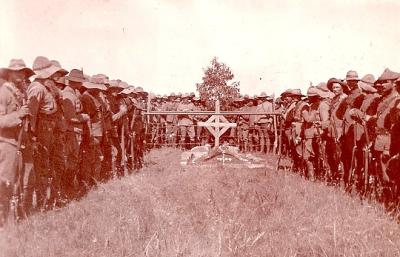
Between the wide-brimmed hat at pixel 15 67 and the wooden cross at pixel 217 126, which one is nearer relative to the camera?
the wide-brimmed hat at pixel 15 67

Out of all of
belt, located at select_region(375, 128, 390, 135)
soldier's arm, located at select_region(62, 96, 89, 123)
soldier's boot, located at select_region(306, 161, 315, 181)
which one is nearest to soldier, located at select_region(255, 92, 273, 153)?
soldier's boot, located at select_region(306, 161, 315, 181)

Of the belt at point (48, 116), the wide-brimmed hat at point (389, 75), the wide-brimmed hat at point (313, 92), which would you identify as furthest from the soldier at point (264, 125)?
the belt at point (48, 116)

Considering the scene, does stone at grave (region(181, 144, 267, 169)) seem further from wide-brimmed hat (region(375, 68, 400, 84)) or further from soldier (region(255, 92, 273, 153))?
soldier (region(255, 92, 273, 153))

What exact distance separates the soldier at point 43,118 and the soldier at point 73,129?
28.1 inches

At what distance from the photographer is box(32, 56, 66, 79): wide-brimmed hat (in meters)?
8.57

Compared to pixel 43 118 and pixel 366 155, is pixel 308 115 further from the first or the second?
pixel 43 118

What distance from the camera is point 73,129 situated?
10.0 m

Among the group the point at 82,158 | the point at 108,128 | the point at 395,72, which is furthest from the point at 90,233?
the point at 395,72

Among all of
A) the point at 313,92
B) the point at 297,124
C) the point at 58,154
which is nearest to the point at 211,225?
the point at 58,154

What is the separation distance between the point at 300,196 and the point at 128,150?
7.38 meters

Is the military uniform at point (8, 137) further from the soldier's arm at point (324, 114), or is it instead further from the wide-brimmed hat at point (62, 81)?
the soldier's arm at point (324, 114)

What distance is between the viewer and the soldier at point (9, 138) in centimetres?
724

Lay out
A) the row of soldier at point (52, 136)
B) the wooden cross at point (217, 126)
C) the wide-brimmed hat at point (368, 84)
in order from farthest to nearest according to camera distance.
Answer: the wooden cross at point (217, 126), the wide-brimmed hat at point (368, 84), the row of soldier at point (52, 136)

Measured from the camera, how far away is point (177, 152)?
20469mm
